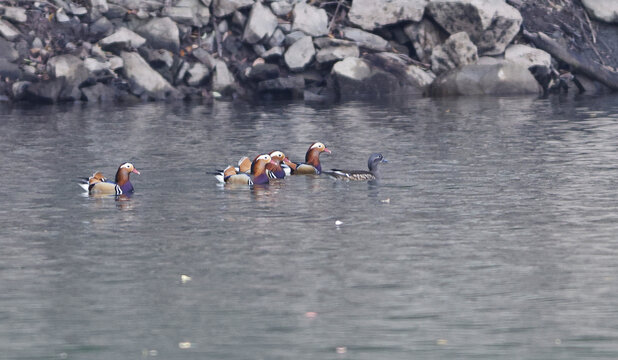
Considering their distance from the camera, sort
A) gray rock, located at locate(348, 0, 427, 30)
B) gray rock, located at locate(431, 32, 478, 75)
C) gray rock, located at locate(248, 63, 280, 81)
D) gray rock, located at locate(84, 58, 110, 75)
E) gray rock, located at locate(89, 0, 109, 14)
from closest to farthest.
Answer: gray rock, located at locate(84, 58, 110, 75)
gray rock, located at locate(431, 32, 478, 75)
gray rock, located at locate(248, 63, 280, 81)
gray rock, located at locate(89, 0, 109, 14)
gray rock, located at locate(348, 0, 427, 30)

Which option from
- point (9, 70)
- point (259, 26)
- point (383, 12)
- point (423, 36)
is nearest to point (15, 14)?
point (9, 70)

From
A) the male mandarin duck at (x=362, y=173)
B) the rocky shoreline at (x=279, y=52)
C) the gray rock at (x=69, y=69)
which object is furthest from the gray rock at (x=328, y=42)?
the male mandarin duck at (x=362, y=173)

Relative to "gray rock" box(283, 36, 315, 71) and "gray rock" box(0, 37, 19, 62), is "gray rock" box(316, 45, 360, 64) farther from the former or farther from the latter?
"gray rock" box(0, 37, 19, 62)

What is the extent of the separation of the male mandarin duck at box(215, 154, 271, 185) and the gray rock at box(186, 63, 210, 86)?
2051 centimetres

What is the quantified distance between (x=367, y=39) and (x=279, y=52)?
3.19 metres

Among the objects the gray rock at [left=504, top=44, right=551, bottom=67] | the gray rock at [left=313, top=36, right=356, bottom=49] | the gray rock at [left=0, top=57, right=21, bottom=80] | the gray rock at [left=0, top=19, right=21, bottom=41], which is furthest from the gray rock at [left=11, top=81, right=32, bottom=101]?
the gray rock at [left=504, top=44, right=551, bottom=67]

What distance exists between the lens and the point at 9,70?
38.6m

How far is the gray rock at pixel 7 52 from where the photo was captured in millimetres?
38719

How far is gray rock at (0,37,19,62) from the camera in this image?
38719 mm

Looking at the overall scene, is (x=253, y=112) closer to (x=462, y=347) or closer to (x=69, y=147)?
(x=69, y=147)

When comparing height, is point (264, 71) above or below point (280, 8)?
below

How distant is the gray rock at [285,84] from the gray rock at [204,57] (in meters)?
2.09

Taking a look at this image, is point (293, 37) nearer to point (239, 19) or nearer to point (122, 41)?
point (239, 19)

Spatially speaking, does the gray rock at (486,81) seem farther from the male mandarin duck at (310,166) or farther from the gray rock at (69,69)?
the male mandarin duck at (310,166)
